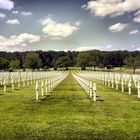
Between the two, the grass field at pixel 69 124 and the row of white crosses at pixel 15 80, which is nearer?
the grass field at pixel 69 124

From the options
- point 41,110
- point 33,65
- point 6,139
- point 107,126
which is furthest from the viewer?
point 33,65

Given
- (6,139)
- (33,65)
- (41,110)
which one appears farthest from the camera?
A: (33,65)

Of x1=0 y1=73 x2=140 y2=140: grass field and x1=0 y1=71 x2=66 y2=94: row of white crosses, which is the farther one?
x1=0 y1=71 x2=66 y2=94: row of white crosses

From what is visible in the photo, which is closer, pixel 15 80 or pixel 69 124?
pixel 69 124

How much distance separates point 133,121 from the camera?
44.7 ft

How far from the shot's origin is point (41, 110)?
1730cm

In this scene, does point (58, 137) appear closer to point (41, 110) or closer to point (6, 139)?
point (6, 139)

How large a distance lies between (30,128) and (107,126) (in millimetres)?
2889

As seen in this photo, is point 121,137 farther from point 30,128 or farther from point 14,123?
point 14,123

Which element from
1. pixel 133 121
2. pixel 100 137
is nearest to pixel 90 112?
pixel 133 121

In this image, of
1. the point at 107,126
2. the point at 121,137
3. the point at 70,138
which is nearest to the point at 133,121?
the point at 107,126

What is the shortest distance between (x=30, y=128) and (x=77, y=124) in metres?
1.95

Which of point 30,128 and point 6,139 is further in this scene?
point 30,128

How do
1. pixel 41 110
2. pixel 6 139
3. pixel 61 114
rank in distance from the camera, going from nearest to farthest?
pixel 6 139
pixel 61 114
pixel 41 110
